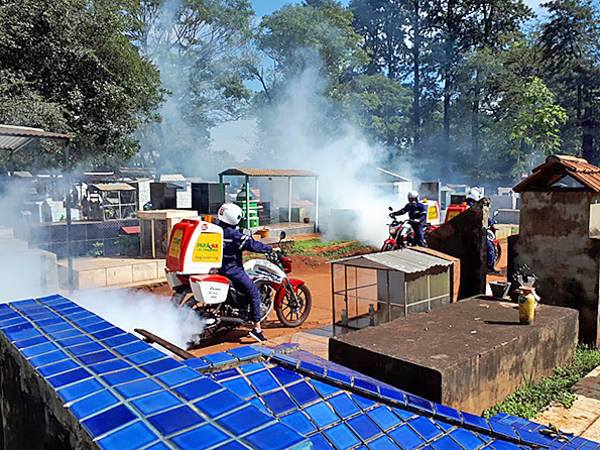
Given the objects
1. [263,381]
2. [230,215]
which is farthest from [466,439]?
[230,215]

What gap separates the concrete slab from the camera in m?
3.93

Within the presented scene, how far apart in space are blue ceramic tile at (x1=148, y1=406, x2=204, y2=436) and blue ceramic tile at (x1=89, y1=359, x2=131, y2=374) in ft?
1.41

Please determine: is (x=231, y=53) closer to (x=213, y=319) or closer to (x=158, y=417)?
(x=213, y=319)

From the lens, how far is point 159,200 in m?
21.2

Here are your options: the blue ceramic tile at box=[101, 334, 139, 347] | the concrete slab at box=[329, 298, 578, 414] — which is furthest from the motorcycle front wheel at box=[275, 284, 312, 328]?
the blue ceramic tile at box=[101, 334, 139, 347]

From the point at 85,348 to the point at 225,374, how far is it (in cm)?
66

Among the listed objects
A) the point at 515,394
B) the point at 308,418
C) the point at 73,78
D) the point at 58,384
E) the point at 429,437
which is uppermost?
the point at 73,78

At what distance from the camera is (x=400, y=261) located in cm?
698

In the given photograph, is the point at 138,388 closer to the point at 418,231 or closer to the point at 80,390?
the point at 80,390

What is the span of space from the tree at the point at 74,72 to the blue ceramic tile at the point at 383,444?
13.5 metres

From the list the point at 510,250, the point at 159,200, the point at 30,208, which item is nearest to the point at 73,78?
the point at 159,200

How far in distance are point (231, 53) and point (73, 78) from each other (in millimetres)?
23832

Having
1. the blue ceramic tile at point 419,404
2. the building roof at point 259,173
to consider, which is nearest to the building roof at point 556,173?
the blue ceramic tile at point 419,404

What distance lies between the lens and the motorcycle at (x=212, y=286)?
633 centimetres
